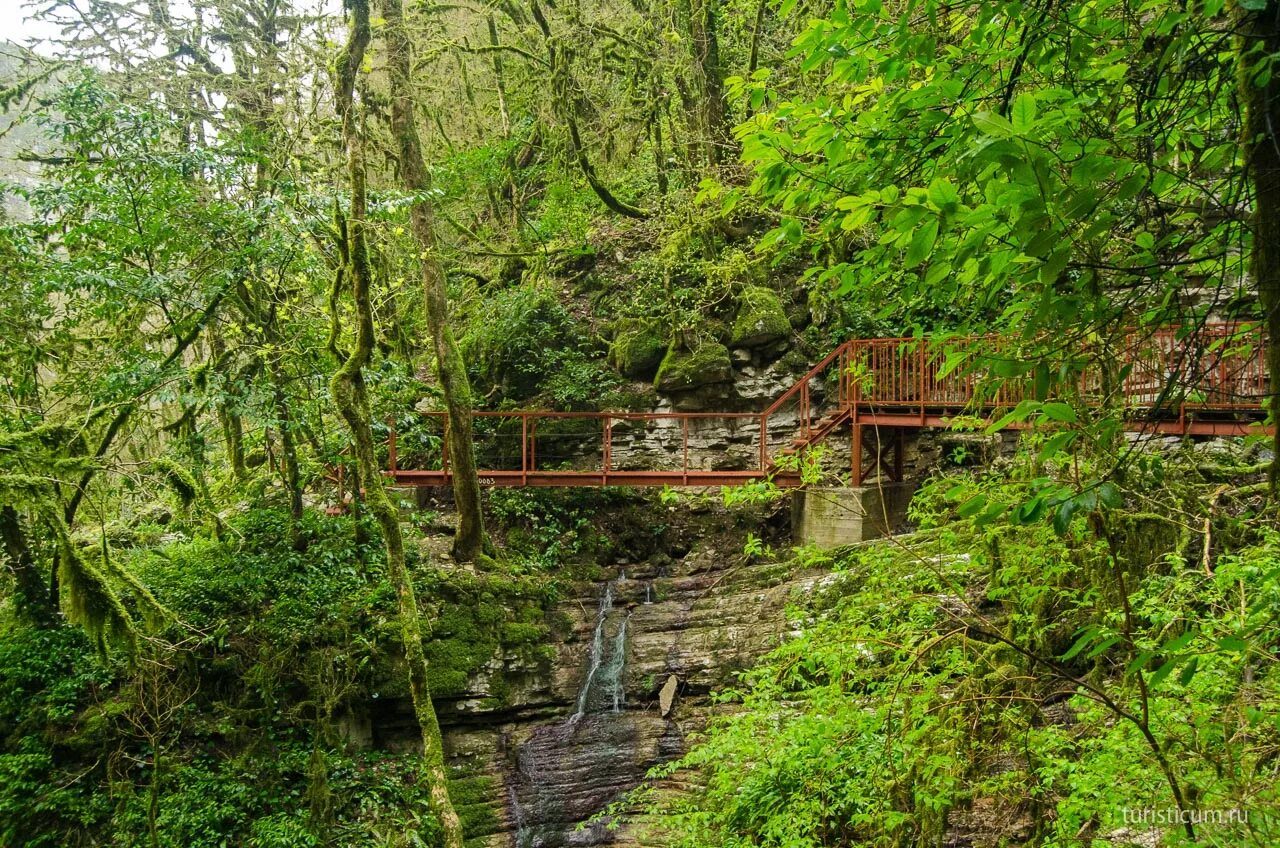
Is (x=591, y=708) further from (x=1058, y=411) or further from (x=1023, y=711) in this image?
(x=1058, y=411)

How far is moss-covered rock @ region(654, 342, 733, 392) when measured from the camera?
12.8m

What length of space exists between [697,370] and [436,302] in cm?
481

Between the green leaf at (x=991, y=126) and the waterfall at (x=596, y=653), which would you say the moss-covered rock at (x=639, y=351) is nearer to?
the waterfall at (x=596, y=653)

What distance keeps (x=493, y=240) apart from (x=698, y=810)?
12.6 metres

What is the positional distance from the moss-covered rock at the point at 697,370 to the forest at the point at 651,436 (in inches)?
3.2

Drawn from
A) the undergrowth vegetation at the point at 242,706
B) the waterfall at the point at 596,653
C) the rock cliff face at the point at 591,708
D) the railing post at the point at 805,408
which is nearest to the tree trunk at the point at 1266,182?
the rock cliff face at the point at 591,708

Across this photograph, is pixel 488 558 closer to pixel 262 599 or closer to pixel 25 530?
pixel 262 599

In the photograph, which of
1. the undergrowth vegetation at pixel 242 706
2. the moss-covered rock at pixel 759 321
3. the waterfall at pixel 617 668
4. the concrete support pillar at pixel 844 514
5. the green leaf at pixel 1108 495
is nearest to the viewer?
the green leaf at pixel 1108 495

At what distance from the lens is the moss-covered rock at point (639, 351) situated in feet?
43.9

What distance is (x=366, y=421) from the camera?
6.86 meters

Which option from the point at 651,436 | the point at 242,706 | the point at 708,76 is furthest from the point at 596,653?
the point at 708,76

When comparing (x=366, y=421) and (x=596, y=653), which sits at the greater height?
(x=366, y=421)

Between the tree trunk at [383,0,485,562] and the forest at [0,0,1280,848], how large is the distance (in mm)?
55

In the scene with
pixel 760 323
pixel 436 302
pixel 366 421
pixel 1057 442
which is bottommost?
pixel 1057 442
